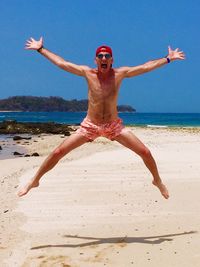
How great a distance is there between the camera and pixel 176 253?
6914mm

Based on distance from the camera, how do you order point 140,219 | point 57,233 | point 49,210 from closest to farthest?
1. point 57,233
2. point 140,219
3. point 49,210

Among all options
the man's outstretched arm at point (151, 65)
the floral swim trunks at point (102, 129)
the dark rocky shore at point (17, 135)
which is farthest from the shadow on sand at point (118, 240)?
the dark rocky shore at point (17, 135)

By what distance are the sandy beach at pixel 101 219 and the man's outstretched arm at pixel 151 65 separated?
93.5 inches

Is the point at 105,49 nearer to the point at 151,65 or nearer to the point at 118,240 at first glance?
the point at 151,65

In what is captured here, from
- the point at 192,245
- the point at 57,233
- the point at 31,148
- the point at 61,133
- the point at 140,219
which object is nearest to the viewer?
the point at 192,245

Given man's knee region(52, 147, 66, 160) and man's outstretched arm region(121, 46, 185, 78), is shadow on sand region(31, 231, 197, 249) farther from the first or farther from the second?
man's outstretched arm region(121, 46, 185, 78)

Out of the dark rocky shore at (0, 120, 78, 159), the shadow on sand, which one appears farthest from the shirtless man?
the dark rocky shore at (0, 120, 78, 159)

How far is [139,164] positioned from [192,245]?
25.4 ft

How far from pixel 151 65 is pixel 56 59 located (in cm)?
134

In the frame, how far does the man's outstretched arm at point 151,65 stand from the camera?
7.48 meters

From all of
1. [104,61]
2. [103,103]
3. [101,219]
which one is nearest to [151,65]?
[104,61]

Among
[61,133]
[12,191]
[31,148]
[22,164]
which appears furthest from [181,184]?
[61,133]

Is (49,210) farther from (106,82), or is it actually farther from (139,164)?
(139,164)

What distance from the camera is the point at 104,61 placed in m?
7.24
